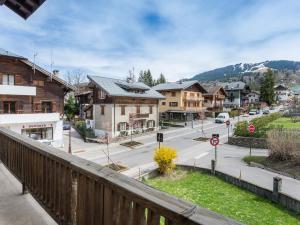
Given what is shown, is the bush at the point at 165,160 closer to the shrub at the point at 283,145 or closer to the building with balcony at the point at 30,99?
the shrub at the point at 283,145

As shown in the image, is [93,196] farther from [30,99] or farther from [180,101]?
[180,101]

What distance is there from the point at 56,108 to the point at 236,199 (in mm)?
21238

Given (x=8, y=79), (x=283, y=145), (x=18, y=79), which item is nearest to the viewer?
(x=283, y=145)

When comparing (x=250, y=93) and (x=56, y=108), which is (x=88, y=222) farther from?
(x=250, y=93)

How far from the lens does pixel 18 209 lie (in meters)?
4.15

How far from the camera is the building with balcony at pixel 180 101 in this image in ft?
168

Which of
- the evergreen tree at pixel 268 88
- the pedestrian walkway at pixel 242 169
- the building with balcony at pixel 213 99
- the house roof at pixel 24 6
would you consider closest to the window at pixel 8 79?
the pedestrian walkway at pixel 242 169

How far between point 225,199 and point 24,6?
505 inches

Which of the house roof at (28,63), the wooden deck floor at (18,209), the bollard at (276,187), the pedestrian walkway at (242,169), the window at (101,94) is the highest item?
the house roof at (28,63)

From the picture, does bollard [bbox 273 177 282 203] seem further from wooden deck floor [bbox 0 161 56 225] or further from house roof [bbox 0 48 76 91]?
house roof [bbox 0 48 76 91]

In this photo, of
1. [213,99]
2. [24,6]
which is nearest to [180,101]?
[213,99]

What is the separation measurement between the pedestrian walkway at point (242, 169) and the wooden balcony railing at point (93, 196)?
1297 centimetres

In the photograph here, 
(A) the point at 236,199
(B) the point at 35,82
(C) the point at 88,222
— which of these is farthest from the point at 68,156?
(B) the point at 35,82

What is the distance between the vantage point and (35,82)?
26.0 m
